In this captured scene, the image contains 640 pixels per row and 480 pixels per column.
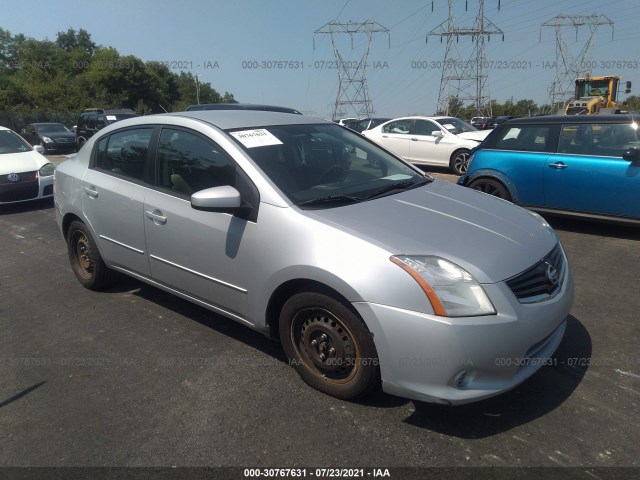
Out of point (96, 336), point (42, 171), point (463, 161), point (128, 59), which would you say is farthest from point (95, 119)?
point (128, 59)

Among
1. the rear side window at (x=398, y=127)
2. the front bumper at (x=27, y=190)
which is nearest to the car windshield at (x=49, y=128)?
the front bumper at (x=27, y=190)

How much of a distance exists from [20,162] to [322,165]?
25.9 ft

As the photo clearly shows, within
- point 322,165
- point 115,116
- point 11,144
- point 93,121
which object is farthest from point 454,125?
point 93,121

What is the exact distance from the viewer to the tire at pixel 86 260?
14.7ft

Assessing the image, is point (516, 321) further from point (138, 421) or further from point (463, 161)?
point (463, 161)

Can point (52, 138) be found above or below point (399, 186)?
below

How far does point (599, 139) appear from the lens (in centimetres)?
613

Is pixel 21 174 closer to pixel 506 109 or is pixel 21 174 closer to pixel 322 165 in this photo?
pixel 322 165

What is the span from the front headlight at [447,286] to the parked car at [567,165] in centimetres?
447

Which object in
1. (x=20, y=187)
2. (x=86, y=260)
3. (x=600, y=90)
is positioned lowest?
(x=86, y=260)

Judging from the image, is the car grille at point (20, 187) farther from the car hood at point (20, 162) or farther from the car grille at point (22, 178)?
the car hood at point (20, 162)

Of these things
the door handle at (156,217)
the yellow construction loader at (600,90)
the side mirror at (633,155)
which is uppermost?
the yellow construction loader at (600,90)

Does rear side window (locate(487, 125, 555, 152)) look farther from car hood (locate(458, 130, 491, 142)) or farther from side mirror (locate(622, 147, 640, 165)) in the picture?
car hood (locate(458, 130, 491, 142))

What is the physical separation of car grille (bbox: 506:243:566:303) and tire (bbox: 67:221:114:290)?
3.57 metres
